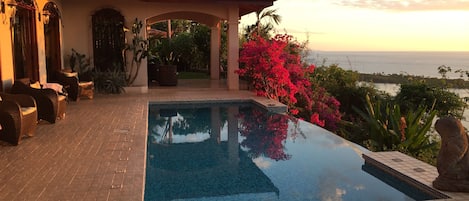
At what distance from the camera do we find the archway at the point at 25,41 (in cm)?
968

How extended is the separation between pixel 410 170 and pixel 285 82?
284 inches

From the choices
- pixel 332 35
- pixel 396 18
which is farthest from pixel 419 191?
pixel 332 35

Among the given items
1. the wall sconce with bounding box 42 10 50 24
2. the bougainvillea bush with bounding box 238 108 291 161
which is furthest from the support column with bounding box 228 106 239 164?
the wall sconce with bounding box 42 10 50 24

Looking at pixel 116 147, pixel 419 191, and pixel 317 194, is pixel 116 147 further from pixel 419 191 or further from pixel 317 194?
Result: pixel 419 191

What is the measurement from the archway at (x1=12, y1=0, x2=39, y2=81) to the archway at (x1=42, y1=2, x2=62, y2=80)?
1458 mm

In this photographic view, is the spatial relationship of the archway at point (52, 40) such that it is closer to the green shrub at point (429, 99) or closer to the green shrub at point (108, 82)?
the green shrub at point (108, 82)

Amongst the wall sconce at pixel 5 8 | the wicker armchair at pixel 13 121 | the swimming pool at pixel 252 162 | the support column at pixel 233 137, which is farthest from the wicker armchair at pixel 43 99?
the support column at pixel 233 137

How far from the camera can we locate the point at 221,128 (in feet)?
32.8

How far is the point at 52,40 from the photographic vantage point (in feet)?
43.4

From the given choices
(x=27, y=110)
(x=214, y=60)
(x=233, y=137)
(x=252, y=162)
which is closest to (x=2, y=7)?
(x=27, y=110)

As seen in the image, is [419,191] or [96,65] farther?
[96,65]

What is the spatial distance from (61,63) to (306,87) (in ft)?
27.3

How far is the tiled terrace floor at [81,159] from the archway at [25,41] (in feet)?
4.82

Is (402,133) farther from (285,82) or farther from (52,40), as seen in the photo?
(52,40)
